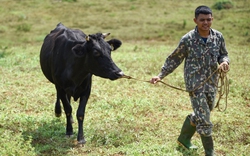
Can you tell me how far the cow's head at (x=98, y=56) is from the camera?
5.05m

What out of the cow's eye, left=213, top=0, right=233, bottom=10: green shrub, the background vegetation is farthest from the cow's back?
left=213, top=0, right=233, bottom=10: green shrub

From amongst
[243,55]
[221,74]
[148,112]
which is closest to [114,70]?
[221,74]

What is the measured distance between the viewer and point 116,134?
5.54 m

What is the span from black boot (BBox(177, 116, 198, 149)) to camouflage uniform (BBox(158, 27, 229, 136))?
0.27 metres

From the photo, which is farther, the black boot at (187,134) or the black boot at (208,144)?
the black boot at (187,134)

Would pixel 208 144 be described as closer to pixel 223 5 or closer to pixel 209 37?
pixel 209 37

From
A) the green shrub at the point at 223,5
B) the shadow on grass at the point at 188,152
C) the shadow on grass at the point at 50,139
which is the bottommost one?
the green shrub at the point at 223,5

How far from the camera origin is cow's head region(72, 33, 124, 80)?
199 inches

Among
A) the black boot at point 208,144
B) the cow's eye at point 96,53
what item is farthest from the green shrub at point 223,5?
the black boot at point 208,144

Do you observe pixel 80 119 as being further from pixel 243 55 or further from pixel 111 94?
pixel 243 55

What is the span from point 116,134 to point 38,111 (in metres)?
1.99

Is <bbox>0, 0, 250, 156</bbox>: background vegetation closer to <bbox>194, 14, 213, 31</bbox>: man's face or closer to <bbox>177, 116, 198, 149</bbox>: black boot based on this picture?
<bbox>177, 116, 198, 149</bbox>: black boot

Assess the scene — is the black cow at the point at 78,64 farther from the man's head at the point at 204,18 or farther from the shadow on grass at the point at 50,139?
the man's head at the point at 204,18

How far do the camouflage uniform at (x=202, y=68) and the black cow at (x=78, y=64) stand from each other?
89 centimetres
